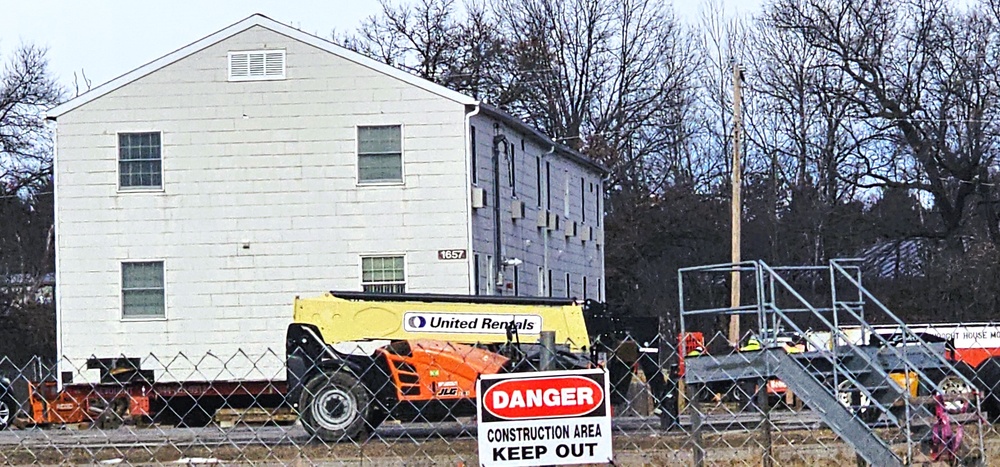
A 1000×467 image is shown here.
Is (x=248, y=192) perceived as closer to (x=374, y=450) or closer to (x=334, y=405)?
(x=334, y=405)

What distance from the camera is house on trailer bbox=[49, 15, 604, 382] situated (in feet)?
99.8

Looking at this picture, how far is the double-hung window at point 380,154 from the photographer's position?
30.5 metres

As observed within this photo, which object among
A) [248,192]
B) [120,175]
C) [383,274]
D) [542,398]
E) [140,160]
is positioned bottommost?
[542,398]

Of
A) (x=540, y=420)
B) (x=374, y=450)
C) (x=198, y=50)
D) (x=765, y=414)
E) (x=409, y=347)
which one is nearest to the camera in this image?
(x=540, y=420)

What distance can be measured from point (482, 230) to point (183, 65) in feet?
23.4

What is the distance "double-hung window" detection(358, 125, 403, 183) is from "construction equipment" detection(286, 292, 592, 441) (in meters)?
7.93

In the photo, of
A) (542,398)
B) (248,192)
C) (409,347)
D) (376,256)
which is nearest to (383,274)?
(376,256)

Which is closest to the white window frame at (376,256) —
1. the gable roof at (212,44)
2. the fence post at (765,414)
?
the gable roof at (212,44)

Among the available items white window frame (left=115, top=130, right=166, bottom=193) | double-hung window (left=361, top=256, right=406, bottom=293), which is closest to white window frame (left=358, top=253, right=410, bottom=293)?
double-hung window (left=361, top=256, right=406, bottom=293)

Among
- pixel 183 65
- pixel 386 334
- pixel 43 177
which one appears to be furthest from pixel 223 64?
pixel 43 177

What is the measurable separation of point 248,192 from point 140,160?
2.39 meters

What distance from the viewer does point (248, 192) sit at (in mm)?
30688

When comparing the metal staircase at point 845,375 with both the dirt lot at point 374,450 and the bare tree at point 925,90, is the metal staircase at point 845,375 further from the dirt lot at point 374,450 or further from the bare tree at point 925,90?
the bare tree at point 925,90

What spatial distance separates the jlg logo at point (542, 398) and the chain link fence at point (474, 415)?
623 millimetres
